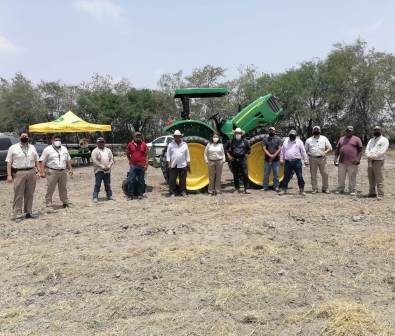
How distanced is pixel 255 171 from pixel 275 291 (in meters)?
6.72

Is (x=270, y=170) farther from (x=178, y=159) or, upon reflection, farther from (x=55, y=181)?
(x=55, y=181)

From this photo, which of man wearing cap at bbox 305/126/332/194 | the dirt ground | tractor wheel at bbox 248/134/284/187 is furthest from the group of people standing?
the dirt ground

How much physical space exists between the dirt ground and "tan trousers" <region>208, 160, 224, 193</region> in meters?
1.59

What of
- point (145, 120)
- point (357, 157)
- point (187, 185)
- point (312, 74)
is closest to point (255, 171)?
point (187, 185)

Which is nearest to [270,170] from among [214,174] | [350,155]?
[214,174]

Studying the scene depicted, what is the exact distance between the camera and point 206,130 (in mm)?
10797

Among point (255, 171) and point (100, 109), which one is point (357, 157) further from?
point (100, 109)

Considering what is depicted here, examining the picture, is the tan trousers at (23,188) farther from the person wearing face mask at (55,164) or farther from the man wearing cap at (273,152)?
the man wearing cap at (273,152)

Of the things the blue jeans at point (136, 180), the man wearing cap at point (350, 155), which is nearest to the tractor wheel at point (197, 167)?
the blue jeans at point (136, 180)

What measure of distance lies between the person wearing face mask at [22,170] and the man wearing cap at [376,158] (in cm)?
662

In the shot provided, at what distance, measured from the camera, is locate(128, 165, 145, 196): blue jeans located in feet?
32.2

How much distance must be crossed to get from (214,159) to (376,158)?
3.36m

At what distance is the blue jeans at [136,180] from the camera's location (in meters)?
9.80

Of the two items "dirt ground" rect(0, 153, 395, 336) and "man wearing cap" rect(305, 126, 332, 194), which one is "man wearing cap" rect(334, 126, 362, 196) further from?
"dirt ground" rect(0, 153, 395, 336)
